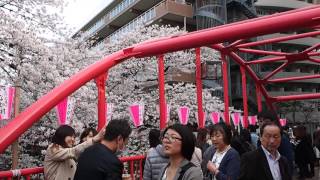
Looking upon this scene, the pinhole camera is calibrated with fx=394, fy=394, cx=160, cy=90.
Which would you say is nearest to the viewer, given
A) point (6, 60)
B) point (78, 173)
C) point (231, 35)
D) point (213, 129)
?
point (78, 173)

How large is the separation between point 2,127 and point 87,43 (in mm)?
13305

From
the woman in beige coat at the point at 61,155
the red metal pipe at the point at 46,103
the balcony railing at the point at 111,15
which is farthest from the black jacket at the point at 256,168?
the balcony railing at the point at 111,15

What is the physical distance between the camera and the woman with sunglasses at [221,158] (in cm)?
394

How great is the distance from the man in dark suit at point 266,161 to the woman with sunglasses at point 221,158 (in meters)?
0.75

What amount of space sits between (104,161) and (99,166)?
0.17 feet

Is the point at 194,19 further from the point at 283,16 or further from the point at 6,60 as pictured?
the point at 283,16

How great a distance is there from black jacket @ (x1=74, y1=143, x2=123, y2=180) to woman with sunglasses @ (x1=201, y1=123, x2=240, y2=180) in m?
1.38

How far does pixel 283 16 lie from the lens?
5.45 meters

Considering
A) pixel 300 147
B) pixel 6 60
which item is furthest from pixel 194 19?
pixel 300 147

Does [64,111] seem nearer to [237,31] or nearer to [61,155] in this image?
[61,155]

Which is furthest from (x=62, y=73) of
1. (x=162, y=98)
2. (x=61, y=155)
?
(x=61, y=155)

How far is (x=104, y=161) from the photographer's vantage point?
9.37 feet

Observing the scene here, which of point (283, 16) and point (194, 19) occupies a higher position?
point (194, 19)

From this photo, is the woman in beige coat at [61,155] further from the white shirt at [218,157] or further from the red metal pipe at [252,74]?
the red metal pipe at [252,74]
